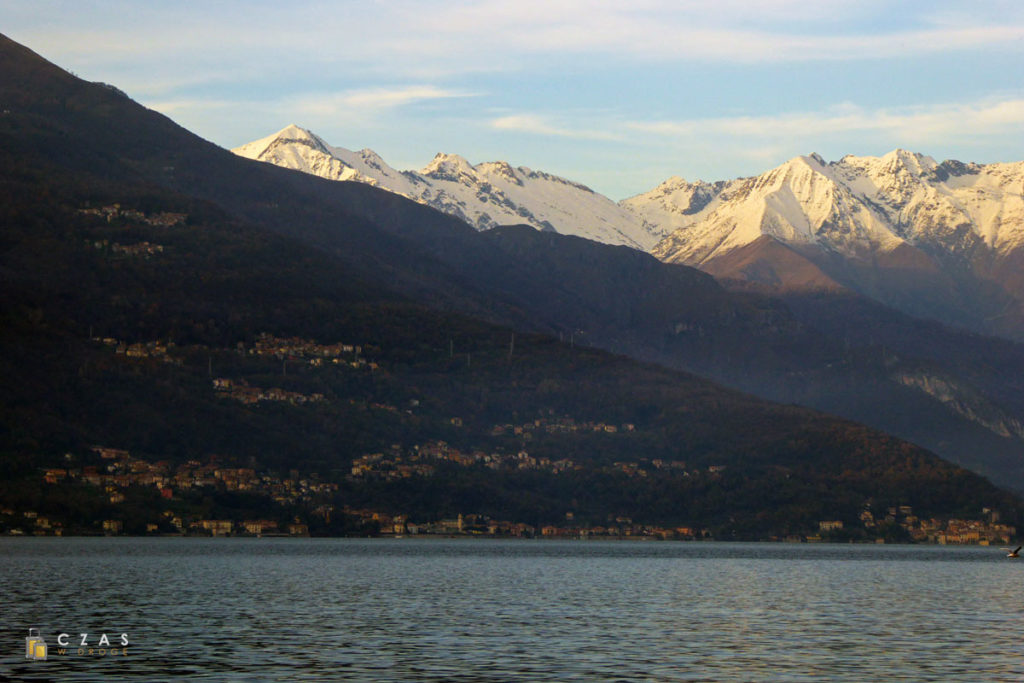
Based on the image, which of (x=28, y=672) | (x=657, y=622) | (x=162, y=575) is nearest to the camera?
(x=28, y=672)

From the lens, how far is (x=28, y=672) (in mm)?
78625

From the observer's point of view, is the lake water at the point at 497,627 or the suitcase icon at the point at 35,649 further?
the lake water at the point at 497,627

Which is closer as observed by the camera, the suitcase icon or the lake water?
the suitcase icon

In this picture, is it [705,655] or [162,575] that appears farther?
[162,575]

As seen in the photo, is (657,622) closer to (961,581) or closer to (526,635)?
(526,635)

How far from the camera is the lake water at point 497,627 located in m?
83.5

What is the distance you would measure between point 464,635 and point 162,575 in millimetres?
71966

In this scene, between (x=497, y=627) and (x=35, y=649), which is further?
(x=497, y=627)

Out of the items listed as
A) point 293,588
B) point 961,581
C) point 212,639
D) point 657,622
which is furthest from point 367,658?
point 961,581

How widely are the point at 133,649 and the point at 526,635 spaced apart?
2510cm

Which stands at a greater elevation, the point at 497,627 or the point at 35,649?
the point at 497,627

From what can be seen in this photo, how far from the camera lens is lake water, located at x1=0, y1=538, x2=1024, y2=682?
3287 inches

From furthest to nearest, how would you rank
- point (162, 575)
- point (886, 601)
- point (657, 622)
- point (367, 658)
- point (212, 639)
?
point (162, 575) → point (886, 601) → point (657, 622) → point (212, 639) → point (367, 658)

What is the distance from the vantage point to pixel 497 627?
107062mm
